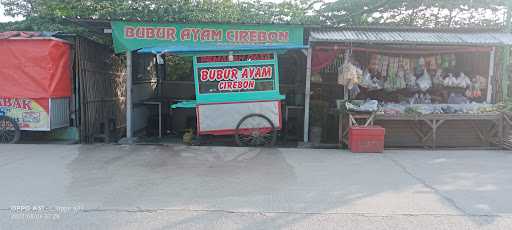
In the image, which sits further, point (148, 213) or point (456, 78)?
point (456, 78)

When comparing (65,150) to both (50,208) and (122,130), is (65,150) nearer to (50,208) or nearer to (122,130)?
(122,130)

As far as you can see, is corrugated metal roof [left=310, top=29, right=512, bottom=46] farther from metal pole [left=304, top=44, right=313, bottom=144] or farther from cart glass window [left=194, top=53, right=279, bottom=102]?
cart glass window [left=194, top=53, right=279, bottom=102]

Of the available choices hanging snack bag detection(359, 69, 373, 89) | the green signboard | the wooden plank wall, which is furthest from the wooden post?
the wooden plank wall

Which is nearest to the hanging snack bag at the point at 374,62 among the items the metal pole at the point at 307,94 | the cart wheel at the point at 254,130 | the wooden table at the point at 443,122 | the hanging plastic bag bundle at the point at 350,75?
the hanging plastic bag bundle at the point at 350,75

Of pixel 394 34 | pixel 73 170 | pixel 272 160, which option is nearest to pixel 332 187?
pixel 272 160

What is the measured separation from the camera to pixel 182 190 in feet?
20.7

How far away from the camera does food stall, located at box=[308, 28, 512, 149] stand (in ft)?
33.3

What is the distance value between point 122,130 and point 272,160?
19.6ft

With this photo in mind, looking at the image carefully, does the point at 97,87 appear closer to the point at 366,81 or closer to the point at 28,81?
the point at 28,81

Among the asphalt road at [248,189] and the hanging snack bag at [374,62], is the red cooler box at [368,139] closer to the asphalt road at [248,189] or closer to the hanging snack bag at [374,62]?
the asphalt road at [248,189]

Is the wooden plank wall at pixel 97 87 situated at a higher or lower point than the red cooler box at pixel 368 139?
higher

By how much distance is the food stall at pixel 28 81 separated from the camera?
974cm

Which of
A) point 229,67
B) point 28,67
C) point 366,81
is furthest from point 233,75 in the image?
point 28,67

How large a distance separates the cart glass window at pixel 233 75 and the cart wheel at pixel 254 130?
19.8 inches
